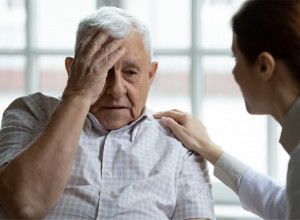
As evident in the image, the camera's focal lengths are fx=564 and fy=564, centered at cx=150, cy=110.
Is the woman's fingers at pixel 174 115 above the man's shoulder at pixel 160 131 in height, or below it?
above

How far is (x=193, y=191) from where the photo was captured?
7.30 feet

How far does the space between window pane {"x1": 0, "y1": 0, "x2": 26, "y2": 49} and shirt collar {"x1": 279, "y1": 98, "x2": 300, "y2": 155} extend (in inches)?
72.1

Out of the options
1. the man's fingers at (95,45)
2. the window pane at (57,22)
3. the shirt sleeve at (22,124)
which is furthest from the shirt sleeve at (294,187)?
the window pane at (57,22)

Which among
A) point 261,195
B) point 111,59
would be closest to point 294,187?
point 261,195

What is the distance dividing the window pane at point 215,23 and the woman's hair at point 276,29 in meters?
1.28

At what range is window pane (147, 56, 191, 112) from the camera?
10.0 ft

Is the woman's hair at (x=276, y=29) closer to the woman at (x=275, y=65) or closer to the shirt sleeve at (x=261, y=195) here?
the woman at (x=275, y=65)

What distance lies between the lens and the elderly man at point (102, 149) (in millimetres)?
2043

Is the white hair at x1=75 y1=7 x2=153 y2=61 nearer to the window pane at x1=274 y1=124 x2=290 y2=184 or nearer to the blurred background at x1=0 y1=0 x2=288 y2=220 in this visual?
the blurred background at x1=0 y1=0 x2=288 y2=220

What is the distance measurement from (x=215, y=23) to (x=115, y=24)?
940 millimetres

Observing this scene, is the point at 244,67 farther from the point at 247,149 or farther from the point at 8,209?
the point at 247,149

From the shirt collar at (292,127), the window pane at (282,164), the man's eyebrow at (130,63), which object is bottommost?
the window pane at (282,164)

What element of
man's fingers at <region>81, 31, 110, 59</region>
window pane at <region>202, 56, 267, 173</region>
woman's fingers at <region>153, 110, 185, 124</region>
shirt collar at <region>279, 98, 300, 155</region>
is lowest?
window pane at <region>202, 56, 267, 173</region>

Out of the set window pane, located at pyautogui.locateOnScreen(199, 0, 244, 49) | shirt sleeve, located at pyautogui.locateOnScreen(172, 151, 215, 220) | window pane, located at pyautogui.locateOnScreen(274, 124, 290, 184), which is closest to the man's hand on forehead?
shirt sleeve, located at pyautogui.locateOnScreen(172, 151, 215, 220)
